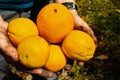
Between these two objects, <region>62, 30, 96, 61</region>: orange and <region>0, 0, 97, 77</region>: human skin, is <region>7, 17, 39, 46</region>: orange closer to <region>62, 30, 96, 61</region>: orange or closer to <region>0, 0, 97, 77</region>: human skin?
<region>0, 0, 97, 77</region>: human skin

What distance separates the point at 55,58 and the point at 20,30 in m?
0.30

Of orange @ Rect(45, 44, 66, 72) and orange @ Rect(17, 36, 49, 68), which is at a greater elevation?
orange @ Rect(17, 36, 49, 68)

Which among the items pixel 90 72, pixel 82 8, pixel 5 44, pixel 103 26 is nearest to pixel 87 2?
pixel 82 8

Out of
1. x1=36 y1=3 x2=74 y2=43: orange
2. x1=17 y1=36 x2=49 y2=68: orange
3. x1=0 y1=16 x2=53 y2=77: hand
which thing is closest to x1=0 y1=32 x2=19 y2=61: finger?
x1=0 y1=16 x2=53 y2=77: hand

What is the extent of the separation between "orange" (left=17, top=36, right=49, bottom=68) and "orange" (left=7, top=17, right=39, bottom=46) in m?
0.07

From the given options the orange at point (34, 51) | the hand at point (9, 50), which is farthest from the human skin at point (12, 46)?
the orange at point (34, 51)

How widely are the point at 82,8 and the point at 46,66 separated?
3137 millimetres

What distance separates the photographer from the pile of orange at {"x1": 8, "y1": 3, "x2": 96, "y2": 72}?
2072 mm

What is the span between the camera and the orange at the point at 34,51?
2.02 m

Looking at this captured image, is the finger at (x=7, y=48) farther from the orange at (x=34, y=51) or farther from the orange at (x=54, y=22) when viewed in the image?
the orange at (x=54, y=22)

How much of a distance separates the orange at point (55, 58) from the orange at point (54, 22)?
0.07m

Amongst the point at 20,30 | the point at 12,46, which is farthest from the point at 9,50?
the point at 20,30

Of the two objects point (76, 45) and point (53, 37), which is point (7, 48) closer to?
point (53, 37)

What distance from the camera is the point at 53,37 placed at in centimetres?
214
